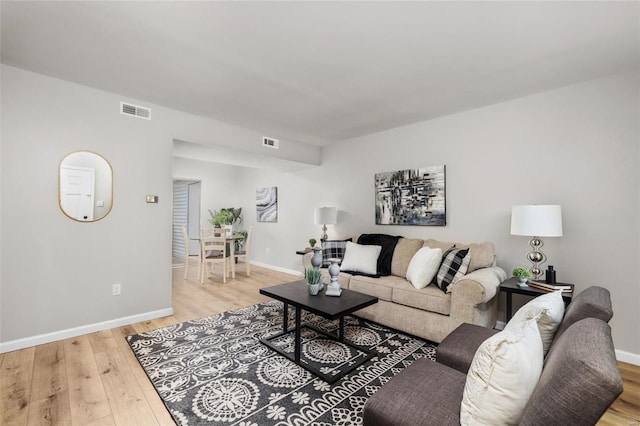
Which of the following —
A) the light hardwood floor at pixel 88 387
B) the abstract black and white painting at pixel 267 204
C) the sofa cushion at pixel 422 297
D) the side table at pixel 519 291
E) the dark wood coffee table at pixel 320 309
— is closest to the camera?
the light hardwood floor at pixel 88 387

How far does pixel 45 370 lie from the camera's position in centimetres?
224

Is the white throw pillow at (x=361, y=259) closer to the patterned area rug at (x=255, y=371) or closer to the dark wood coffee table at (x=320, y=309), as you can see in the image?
the patterned area rug at (x=255, y=371)

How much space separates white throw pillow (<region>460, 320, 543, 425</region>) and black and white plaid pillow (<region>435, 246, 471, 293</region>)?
184 centimetres

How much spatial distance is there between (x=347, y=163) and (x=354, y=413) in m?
3.68

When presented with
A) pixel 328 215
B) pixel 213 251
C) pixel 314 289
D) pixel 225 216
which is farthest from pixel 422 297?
pixel 225 216

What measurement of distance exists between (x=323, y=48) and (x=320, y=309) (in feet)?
6.61

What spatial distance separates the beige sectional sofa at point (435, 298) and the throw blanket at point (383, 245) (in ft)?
0.43

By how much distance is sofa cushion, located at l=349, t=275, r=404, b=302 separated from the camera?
3062mm

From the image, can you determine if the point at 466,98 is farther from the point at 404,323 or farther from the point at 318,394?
the point at 318,394

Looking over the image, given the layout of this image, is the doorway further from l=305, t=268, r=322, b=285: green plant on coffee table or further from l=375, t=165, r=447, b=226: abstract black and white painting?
l=305, t=268, r=322, b=285: green plant on coffee table

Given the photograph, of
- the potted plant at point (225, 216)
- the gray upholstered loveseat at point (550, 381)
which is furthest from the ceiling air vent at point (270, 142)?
the gray upholstered loveseat at point (550, 381)

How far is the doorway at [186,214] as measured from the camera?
711cm

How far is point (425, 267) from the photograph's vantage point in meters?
2.96

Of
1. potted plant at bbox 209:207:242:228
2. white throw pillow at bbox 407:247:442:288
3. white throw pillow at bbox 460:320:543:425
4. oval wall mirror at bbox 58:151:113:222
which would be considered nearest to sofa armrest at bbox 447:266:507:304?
white throw pillow at bbox 407:247:442:288
